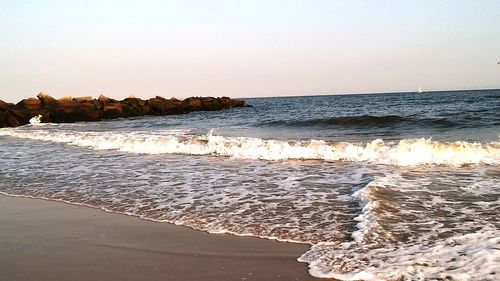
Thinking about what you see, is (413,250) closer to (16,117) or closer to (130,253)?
(130,253)

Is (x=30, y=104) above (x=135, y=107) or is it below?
above

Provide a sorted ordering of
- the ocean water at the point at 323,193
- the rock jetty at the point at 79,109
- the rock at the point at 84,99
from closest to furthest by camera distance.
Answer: the ocean water at the point at 323,193
the rock jetty at the point at 79,109
the rock at the point at 84,99

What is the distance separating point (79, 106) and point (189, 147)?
2652cm

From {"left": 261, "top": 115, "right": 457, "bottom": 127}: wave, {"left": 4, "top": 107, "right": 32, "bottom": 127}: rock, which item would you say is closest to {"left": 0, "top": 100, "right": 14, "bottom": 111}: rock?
{"left": 4, "top": 107, "right": 32, "bottom": 127}: rock

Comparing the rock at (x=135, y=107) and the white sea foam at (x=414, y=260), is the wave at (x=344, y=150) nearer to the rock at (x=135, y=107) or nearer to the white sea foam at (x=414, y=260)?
the white sea foam at (x=414, y=260)

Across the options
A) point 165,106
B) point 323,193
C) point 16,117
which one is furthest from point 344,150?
point 165,106

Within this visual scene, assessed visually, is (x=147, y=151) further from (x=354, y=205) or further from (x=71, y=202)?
(x=354, y=205)

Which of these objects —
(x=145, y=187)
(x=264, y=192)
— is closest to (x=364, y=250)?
(x=264, y=192)

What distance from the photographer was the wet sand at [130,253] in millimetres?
3551

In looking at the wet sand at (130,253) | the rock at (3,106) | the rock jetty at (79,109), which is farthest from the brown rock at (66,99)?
the wet sand at (130,253)

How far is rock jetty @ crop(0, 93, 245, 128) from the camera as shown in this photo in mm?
32750

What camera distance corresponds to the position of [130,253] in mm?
4090

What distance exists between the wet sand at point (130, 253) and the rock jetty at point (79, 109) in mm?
31126

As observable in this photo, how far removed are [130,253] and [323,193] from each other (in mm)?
3474
